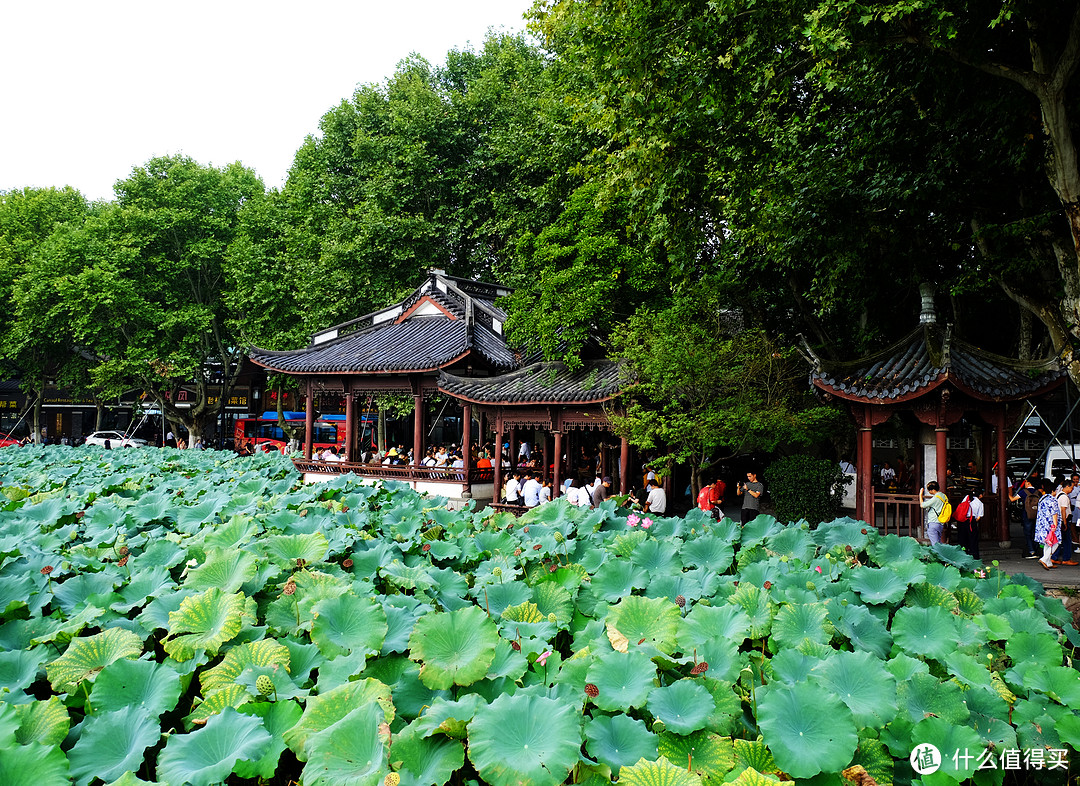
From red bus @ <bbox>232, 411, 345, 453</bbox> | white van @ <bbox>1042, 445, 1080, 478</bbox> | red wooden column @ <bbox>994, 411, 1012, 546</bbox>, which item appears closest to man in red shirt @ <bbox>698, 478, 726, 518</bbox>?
red wooden column @ <bbox>994, 411, 1012, 546</bbox>

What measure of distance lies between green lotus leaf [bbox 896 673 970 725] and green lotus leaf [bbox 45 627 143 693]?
2692 mm

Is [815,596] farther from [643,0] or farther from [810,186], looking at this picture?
[810,186]

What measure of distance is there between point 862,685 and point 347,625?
186cm

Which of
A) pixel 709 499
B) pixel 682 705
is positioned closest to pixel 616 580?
pixel 682 705

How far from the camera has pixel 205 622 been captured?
112 inches

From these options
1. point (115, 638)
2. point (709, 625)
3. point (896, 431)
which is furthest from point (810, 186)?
point (115, 638)

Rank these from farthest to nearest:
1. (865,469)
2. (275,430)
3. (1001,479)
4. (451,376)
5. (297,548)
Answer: (275,430) → (451,376) → (865,469) → (1001,479) → (297,548)

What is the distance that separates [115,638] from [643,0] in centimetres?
875

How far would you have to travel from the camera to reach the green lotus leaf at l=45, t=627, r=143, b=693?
8.23 feet

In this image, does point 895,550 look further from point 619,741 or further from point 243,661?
point 243,661

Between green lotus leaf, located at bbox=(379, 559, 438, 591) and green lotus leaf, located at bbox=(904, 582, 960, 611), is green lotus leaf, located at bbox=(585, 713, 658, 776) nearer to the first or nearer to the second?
green lotus leaf, located at bbox=(379, 559, 438, 591)

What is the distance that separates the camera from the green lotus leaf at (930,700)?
7.71 feet

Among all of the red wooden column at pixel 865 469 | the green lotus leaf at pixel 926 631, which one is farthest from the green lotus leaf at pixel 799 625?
the red wooden column at pixel 865 469

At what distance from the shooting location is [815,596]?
342 cm
